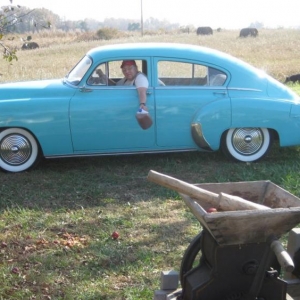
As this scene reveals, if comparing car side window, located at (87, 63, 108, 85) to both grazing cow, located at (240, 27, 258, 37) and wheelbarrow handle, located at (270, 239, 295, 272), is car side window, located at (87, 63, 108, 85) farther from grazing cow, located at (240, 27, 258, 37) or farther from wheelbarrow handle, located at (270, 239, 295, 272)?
grazing cow, located at (240, 27, 258, 37)

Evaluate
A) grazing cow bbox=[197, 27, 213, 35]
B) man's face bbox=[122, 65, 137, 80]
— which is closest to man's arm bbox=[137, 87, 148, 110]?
man's face bbox=[122, 65, 137, 80]

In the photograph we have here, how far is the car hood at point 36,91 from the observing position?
7.40 meters

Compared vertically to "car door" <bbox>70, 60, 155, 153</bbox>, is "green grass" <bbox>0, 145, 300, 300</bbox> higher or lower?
lower

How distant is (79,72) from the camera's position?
773 cm

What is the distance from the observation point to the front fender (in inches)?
292

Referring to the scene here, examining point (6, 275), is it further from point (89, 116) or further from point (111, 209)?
point (89, 116)

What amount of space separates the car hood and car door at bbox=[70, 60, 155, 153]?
18 cm

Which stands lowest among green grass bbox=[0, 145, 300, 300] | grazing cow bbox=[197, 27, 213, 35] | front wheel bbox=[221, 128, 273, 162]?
grazing cow bbox=[197, 27, 213, 35]

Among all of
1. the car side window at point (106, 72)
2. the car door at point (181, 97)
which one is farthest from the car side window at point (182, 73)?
the car side window at point (106, 72)

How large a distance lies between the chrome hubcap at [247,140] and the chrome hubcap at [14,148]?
269 cm

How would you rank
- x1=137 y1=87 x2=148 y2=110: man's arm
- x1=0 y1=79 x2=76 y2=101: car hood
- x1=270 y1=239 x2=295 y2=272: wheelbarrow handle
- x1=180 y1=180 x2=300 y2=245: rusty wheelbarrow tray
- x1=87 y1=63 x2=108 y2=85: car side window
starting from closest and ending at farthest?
x1=270 y1=239 x2=295 y2=272: wheelbarrow handle
x1=180 y1=180 x2=300 y2=245: rusty wheelbarrow tray
x1=137 y1=87 x2=148 y2=110: man's arm
x1=0 y1=79 x2=76 y2=101: car hood
x1=87 y1=63 x2=108 y2=85: car side window

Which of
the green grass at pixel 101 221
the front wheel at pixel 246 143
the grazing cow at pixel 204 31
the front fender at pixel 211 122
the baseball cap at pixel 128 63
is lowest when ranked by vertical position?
the grazing cow at pixel 204 31

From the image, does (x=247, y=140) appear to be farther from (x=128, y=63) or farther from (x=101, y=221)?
(x=101, y=221)

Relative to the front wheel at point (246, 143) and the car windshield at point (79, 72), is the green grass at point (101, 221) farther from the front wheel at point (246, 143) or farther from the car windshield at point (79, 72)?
the car windshield at point (79, 72)
